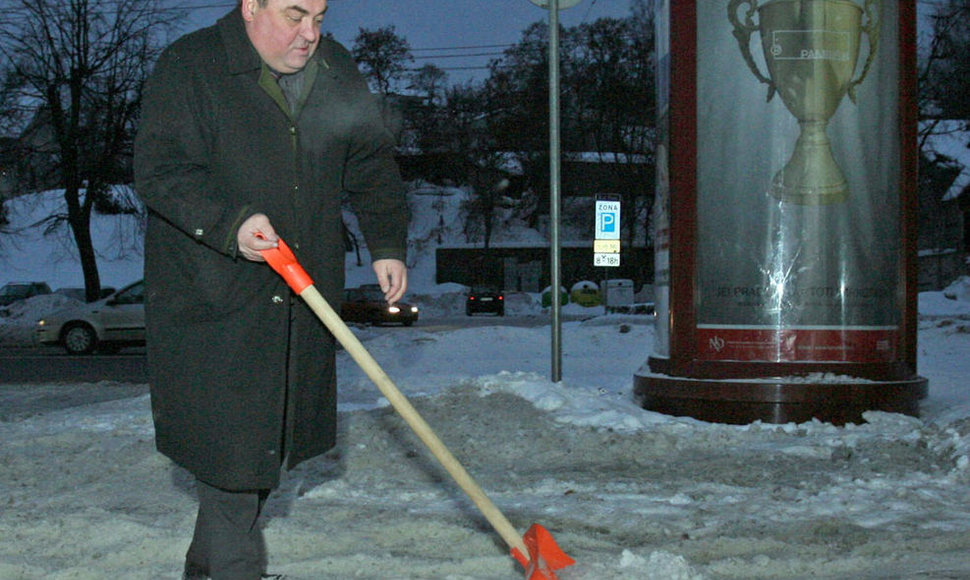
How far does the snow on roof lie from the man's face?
147 feet

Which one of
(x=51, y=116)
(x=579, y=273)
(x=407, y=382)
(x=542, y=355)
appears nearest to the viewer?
(x=407, y=382)

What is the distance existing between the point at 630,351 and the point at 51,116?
2459cm

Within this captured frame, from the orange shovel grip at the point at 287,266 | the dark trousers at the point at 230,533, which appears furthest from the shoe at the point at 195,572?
the orange shovel grip at the point at 287,266

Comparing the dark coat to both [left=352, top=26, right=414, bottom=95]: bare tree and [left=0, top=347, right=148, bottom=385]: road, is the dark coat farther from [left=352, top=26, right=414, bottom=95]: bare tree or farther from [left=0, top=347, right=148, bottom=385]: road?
[left=352, top=26, right=414, bottom=95]: bare tree

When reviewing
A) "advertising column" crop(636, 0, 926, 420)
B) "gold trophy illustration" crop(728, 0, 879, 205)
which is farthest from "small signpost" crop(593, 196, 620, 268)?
"gold trophy illustration" crop(728, 0, 879, 205)

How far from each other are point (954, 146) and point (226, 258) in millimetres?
49392

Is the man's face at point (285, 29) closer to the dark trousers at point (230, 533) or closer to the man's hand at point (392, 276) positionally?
the man's hand at point (392, 276)

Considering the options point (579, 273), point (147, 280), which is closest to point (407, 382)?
point (147, 280)

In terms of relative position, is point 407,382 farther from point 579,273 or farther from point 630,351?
point 579,273

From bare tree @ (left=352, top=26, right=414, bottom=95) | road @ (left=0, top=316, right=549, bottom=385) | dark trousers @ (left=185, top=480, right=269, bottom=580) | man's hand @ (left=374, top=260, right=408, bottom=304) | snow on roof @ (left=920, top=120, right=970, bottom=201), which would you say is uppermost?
bare tree @ (left=352, top=26, right=414, bottom=95)

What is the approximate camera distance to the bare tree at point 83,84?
30.0m

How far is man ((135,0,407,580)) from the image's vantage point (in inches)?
112

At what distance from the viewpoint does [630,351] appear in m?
13.8

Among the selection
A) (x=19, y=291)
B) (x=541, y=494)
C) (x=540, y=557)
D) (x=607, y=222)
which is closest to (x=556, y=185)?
(x=541, y=494)
